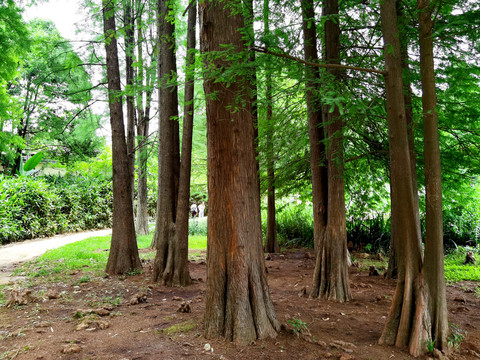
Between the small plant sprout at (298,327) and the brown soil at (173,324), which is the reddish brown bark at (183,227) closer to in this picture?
the brown soil at (173,324)

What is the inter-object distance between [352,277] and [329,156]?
288 centimetres

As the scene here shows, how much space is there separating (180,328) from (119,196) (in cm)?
439

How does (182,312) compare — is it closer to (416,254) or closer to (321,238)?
(321,238)

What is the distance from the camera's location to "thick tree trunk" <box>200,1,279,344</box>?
3725 mm

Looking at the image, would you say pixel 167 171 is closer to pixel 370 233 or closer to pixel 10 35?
pixel 10 35

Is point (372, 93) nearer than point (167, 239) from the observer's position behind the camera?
Yes

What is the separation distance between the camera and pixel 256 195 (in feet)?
13.0

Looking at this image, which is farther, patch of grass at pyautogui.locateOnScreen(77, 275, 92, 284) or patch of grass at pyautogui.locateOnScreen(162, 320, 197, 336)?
patch of grass at pyautogui.locateOnScreen(77, 275, 92, 284)

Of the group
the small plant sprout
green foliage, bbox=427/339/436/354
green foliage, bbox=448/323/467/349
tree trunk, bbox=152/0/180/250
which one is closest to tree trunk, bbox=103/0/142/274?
tree trunk, bbox=152/0/180/250

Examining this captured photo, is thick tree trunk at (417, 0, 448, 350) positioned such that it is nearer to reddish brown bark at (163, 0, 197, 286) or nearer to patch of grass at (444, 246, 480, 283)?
patch of grass at (444, 246, 480, 283)

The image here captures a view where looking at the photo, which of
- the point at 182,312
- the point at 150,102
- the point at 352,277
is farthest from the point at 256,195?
the point at 150,102

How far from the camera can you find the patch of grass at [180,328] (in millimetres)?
3969

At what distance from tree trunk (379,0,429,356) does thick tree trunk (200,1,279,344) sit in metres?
→ 1.33

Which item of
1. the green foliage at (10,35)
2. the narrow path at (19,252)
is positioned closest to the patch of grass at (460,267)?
the narrow path at (19,252)
